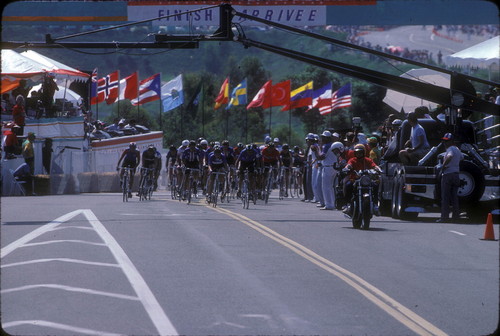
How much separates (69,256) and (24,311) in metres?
4.96

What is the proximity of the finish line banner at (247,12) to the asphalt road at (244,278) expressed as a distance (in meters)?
31.2

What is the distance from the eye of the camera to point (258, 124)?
356 feet

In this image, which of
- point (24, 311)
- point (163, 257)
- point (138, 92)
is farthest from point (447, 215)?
point (138, 92)

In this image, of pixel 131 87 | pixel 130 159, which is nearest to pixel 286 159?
pixel 130 159

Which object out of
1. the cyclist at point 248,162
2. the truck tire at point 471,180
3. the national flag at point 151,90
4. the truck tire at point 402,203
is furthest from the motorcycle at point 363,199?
the national flag at point 151,90

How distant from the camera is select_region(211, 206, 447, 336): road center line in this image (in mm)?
10086

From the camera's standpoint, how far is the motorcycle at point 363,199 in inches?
835

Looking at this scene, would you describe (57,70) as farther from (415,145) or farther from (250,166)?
(415,145)

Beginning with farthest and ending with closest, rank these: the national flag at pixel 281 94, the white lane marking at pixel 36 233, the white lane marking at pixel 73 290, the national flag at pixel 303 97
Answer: the national flag at pixel 303 97
the national flag at pixel 281 94
the white lane marking at pixel 36 233
the white lane marking at pixel 73 290

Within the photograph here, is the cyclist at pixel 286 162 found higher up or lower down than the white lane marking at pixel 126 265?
higher up

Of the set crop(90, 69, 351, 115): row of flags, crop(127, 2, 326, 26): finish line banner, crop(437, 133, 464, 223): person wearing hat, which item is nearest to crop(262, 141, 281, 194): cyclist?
crop(437, 133, 464, 223): person wearing hat

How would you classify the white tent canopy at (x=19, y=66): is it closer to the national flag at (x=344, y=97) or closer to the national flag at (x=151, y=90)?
the national flag at (x=151, y=90)

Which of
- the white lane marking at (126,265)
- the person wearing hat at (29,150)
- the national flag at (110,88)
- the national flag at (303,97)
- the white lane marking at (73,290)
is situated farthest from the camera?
the national flag at (303,97)

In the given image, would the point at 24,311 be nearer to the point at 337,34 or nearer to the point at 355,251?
the point at 355,251
